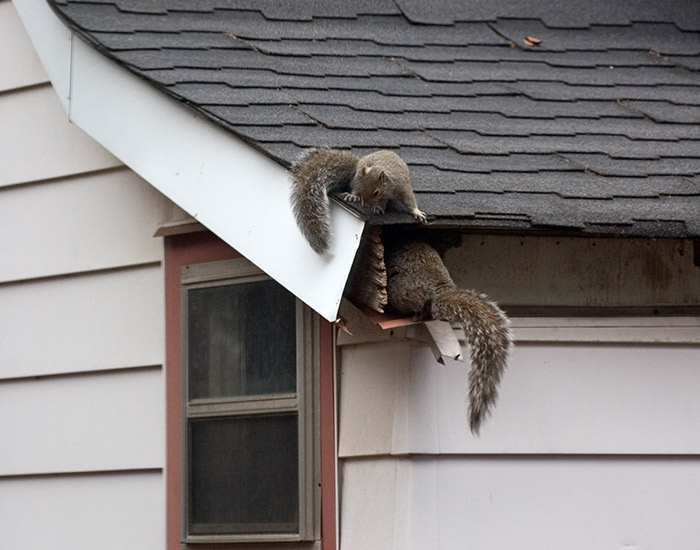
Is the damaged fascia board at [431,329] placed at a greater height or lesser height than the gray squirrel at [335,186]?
lesser

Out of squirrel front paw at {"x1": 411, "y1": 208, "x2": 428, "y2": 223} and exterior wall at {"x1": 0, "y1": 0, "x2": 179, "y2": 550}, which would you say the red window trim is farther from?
squirrel front paw at {"x1": 411, "y1": 208, "x2": 428, "y2": 223}

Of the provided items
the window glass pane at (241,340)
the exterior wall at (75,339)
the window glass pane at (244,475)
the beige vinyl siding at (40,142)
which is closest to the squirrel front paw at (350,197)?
the window glass pane at (241,340)

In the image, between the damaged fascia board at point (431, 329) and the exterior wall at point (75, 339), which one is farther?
the exterior wall at point (75, 339)

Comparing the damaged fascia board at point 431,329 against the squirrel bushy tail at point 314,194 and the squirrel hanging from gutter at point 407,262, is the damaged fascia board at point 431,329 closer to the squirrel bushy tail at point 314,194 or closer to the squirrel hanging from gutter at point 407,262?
the squirrel hanging from gutter at point 407,262

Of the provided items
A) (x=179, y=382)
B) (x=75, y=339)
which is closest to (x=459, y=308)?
(x=179, y=382)

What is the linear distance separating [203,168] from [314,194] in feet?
1.80

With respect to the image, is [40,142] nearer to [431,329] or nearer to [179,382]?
[179,382]

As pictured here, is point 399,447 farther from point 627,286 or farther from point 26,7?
point 26,7

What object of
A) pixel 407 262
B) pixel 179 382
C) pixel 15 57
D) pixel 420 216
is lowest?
pixel 179 382

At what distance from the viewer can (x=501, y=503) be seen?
354 centimetres

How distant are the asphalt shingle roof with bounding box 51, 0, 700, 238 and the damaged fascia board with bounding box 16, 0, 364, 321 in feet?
0.24

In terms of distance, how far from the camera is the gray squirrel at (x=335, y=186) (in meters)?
3.29

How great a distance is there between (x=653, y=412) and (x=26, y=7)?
2.78m

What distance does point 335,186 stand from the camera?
3.46m
